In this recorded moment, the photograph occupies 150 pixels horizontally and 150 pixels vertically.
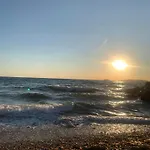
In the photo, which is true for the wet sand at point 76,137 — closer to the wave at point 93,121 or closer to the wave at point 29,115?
the wave at point 93,121

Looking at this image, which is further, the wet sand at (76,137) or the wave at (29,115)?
the wave at (29,115)

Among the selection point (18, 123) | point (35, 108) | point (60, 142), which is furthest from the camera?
point (35, 108)

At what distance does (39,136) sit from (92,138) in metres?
2.20

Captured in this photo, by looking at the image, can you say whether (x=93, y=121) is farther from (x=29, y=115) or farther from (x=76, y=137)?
(x=76, y=137)

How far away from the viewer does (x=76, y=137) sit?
10547 mm

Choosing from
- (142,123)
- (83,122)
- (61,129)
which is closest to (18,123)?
(61,129)

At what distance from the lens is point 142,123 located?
48.8 ft

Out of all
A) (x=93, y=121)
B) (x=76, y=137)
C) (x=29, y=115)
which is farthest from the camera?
Result: (x=29, y=115)

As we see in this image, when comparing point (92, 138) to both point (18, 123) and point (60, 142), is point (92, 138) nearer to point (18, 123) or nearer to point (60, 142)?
point (60, 142)

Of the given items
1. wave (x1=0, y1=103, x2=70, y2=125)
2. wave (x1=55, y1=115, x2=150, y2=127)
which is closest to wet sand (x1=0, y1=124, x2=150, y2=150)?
wave (x1=55, y1=115, x2=150, y2=127)

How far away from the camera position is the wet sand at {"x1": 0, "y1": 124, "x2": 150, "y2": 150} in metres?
8.68

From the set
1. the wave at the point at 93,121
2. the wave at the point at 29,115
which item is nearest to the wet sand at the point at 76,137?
the wave at the point at 93,121

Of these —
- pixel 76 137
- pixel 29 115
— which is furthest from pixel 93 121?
pixel 76 137

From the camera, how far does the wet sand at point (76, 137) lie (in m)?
8.68
